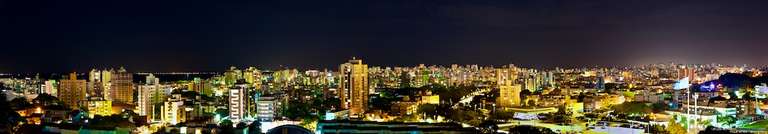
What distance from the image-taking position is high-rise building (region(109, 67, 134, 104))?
15734mm

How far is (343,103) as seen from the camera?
13.5 metres

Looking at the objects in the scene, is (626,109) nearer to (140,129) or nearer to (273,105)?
(273,105)

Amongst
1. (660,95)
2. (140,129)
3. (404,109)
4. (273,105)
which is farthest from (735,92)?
(140,129)

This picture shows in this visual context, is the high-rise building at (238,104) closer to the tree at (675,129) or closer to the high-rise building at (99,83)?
the high-rise building at (99,83)

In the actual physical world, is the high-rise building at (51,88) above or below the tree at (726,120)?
above

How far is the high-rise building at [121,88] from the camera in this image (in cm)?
1573

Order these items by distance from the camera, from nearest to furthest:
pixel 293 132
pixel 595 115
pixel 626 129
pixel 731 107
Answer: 1. pixel 293 132
2. pixel 626 129
3. pixel 731 107
4. pixel 595 115

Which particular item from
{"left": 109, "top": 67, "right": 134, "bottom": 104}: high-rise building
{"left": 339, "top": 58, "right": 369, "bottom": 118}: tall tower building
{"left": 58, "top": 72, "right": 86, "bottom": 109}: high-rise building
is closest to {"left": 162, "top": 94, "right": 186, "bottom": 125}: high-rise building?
{"left": 339, "top": 58, "right": 369, "bottom": 118}: tall tower building

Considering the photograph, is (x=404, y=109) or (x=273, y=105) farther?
(x=404, y=109)

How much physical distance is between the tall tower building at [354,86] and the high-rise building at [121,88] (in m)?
4.36

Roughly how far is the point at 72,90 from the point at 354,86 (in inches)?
211

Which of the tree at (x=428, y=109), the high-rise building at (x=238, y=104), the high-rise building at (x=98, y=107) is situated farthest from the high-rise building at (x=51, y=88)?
the tree at (x=428, y=109)

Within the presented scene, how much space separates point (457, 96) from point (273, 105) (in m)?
6.57

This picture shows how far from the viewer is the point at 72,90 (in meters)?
14.6
